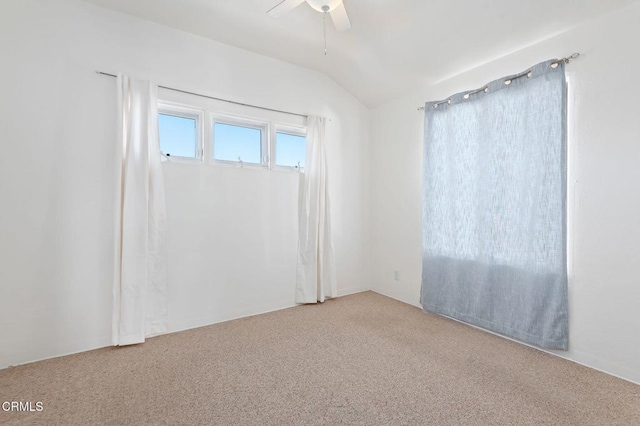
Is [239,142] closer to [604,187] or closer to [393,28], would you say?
[393,28]

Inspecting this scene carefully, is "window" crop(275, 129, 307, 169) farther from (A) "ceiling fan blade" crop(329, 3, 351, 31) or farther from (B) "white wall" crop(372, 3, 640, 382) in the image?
(B) "white wall" crop(372, 3, 640, 382)

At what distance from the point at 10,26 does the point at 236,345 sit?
2901 millimetres

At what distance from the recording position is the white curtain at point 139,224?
2348 mm

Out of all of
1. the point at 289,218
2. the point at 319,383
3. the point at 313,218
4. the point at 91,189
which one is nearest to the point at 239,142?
the point at 289,218

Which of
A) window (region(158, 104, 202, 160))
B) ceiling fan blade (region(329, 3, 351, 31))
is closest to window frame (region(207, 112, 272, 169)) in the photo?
window (region(158, 104, 202, 160))

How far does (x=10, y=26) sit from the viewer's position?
207 cm

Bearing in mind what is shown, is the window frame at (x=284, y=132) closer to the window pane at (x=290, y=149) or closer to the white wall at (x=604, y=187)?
the window pane at (x=290, y=149)

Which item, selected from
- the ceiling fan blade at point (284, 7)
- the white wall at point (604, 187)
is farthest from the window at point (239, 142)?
the white wall at point (604, 187)

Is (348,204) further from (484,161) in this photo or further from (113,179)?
(113,179)

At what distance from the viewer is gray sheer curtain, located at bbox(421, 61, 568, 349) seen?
2.23m

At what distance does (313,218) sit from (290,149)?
87cm

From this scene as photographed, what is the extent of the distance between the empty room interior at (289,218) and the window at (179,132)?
0.06ft

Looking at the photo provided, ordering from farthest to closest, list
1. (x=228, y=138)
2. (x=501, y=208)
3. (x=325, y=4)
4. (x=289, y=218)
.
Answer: (x=289, y=218), (x=228, y=138), (x=501, y=208), (x=325, y=4)

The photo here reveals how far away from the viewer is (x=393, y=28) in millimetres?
2604
